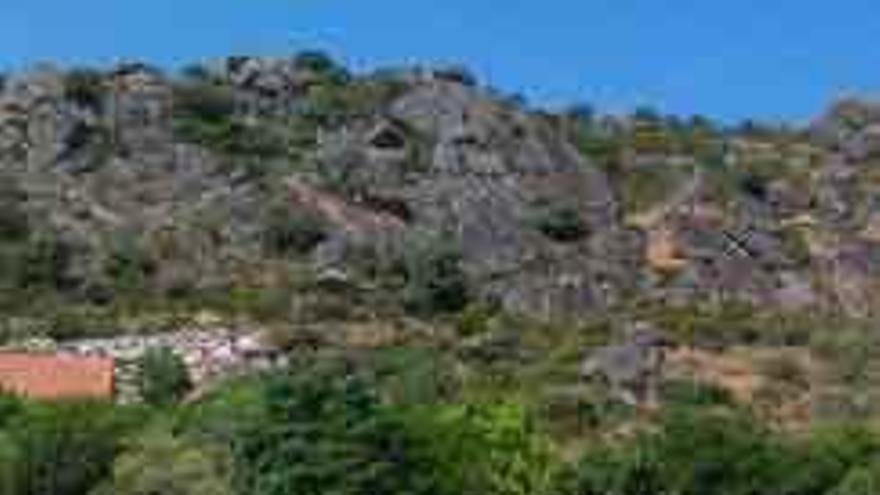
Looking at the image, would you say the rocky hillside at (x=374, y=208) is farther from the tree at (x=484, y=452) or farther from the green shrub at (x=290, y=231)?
the tree at (x=484, y=452)

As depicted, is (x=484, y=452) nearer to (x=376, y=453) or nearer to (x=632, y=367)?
(x=376, y=453)

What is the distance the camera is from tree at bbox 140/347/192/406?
3738 inches

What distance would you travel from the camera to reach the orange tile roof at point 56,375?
310ft

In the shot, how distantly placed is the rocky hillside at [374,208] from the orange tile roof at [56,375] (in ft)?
23.9

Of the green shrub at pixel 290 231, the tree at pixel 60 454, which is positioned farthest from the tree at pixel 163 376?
the green shrub at pixel 290 231

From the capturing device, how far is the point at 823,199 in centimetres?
12900

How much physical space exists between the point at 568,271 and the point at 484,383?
19084mm

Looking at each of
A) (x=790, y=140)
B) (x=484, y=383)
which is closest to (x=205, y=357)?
(x=484, y=383)

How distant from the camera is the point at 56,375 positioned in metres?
96.0

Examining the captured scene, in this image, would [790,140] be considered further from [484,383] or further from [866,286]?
[484,383]

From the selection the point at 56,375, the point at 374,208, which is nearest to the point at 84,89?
the point at 374,208

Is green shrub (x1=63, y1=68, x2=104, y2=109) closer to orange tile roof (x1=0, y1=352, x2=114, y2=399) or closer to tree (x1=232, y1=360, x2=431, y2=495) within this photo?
orange tile roof (x1=0, y1=352, x2=114, y2=399)

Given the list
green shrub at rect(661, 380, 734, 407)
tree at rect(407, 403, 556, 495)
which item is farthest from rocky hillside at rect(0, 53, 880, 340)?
tree at rect(407, 403, 556, 495)

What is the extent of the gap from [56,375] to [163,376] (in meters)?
3.71
